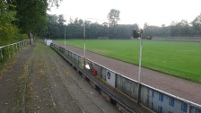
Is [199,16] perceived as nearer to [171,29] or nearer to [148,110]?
[171,29]

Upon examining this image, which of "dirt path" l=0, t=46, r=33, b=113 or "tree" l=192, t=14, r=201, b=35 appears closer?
"dirt path" l=0, t=46, r=33, b=113

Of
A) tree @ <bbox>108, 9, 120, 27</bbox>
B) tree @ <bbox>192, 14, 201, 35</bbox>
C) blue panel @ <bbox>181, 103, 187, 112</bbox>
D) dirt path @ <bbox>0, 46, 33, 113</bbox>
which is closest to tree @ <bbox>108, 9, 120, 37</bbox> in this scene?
tree @ <bbox>108, 9, 120, 27</bbox>

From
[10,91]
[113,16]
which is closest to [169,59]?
[10,91]

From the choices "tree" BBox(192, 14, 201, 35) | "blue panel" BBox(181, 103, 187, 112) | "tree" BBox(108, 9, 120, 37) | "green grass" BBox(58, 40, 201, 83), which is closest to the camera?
"blue panel" BBox(181, 103, 187, 112)

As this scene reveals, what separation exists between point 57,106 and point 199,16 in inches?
5479

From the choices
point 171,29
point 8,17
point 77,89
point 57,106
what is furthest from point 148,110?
point 171,29

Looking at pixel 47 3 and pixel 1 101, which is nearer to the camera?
pixel 1 101

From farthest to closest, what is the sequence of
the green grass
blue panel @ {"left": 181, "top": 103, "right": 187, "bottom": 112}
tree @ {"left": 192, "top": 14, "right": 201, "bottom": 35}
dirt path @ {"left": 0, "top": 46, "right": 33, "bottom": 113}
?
tree @ {"left": 192, "top": 14, "right": 201, "bottom": 35}, the green grass, dirt path @ {"left": 0, "top": 46, "right": 33, "bottom": 113}, blue panel @ {"left": 181, "top": 103, "right": 187, "bottom": 112}

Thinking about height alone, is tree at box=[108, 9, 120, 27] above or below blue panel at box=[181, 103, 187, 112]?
above

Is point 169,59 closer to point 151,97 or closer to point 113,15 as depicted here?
point 151,97

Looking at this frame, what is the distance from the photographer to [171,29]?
127 meters

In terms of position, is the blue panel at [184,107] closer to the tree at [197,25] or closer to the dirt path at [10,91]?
the dirt path at [10,91]

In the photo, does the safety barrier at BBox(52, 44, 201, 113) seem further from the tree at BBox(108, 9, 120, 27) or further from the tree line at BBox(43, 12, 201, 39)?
the tree at BBox(108, 9, 120, 27)

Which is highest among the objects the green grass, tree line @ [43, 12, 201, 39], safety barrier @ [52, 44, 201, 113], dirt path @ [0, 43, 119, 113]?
Result: tree line @ [43, 12, 201, 39]
